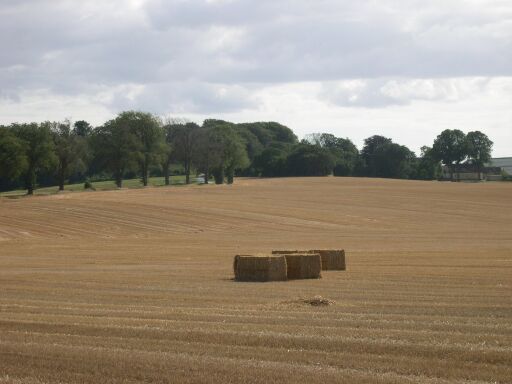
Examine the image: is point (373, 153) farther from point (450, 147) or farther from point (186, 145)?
point (186, 145)

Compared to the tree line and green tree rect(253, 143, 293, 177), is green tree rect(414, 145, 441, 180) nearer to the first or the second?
the tree line

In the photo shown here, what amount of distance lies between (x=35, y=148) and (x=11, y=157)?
25.1 ft

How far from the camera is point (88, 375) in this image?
36.8 ft

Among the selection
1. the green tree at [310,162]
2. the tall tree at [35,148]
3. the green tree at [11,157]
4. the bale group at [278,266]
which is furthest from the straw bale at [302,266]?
the green tree at [310,162]

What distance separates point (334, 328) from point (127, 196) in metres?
76.2

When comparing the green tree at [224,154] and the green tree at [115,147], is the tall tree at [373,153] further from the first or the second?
the green tree at [115,147]

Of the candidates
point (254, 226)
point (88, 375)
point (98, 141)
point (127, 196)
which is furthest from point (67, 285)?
point (98, 141)

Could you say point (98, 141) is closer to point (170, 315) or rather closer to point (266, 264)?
point (266, 264)

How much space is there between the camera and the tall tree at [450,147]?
584ft

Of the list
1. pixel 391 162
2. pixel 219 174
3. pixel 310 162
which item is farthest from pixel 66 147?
pixel 391 162

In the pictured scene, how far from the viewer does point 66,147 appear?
11838cm

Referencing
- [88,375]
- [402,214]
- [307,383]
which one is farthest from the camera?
[402,214]

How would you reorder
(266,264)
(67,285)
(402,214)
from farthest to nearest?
(402,214) → (266,264) → (67,285)

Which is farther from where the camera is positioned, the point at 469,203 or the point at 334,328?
the point at 469,203
